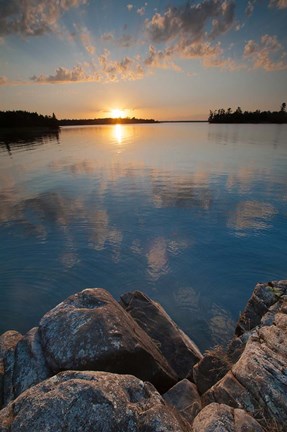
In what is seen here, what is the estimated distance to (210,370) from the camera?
5902 millimetres

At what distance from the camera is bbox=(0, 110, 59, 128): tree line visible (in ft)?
492

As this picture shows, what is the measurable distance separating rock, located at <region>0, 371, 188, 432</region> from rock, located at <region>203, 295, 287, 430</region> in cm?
119

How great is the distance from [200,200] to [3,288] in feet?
59.2

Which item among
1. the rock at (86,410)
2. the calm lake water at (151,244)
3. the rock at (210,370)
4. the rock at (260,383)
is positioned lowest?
the calm lake water at (151,244)

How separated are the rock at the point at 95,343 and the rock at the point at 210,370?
2.66ft

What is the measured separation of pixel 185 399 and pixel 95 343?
8.35 ft

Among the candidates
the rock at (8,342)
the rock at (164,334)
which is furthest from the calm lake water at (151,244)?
the rock at (8,342)

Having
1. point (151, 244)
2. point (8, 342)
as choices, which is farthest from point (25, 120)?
point (8, 342)

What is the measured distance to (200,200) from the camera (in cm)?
2316

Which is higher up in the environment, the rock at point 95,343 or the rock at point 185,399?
the rock at point 95,343

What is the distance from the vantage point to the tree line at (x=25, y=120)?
150000mm

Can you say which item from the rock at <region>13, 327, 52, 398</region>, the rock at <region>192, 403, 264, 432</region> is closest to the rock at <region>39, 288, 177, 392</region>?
the rock at <region>13, 327, 52, 398</region>

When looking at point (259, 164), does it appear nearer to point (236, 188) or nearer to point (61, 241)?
point (236, 188)

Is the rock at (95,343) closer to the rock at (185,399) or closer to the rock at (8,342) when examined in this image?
the rock at (185,399)
